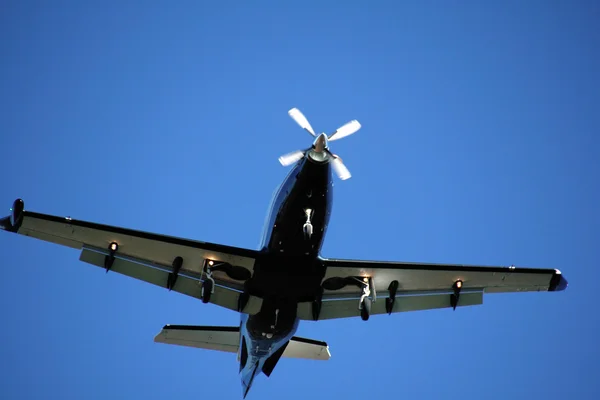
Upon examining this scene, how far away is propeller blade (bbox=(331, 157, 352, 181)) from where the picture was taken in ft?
90.6

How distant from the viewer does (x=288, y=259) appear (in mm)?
28234

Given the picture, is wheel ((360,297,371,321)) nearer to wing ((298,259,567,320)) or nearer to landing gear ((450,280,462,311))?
wing ((298,259,567,320))

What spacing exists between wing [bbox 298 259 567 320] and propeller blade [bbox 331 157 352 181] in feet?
11.7

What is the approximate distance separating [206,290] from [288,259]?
3.49 m

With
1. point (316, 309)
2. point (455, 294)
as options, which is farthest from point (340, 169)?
point (455, 294)

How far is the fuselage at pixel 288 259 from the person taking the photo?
88.2 feet

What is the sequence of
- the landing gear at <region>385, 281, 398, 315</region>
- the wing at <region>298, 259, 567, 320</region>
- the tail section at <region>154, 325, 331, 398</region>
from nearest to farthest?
the wing at <region>298, 259, 567, 320</region>, the landing gear at <region>385, 281, 398, 315</region>, the tail section at <region>154, 325, 331, 398</region>

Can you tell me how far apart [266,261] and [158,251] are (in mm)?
4606

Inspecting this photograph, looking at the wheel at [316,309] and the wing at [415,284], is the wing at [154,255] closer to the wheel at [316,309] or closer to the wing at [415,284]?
the wheel at [316,309]

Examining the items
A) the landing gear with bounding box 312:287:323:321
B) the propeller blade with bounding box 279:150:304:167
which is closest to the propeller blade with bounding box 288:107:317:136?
the propeller blade with bounding box 279:150:304:167

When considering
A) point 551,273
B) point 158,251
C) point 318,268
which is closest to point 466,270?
point 551,273

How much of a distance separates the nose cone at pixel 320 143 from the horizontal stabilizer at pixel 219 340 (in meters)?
11.4

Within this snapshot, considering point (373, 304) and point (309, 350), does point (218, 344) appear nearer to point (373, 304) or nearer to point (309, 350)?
point (309, 350)

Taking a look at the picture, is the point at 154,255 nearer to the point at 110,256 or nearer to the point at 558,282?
the point at 110,256
